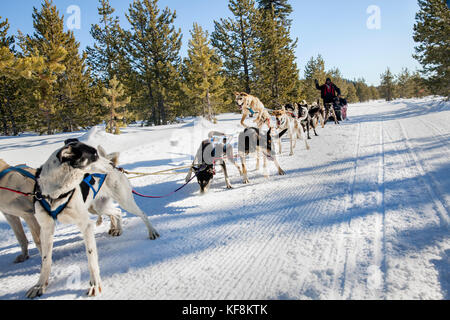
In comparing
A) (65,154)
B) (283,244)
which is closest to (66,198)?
(65,154)

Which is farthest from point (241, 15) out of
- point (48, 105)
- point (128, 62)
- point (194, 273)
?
point (194, 273)

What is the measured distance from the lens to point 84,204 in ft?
8.15

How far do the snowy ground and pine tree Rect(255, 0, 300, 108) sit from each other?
65.7 ft

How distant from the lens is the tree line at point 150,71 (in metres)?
18.4

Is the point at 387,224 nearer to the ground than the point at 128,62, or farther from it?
nearer to the ground

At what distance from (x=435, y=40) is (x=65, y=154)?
30935 millimetres

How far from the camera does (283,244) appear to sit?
290 cm

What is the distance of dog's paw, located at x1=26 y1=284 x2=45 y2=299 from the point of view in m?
2.32

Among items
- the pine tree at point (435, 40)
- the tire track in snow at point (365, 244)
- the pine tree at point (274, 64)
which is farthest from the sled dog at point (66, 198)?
the pine tree at point (435, 40)

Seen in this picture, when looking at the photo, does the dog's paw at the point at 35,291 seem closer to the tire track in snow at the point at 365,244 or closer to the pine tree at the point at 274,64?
the tire track in snow at the point at 365,244

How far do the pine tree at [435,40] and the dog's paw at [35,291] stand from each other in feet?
98.2
